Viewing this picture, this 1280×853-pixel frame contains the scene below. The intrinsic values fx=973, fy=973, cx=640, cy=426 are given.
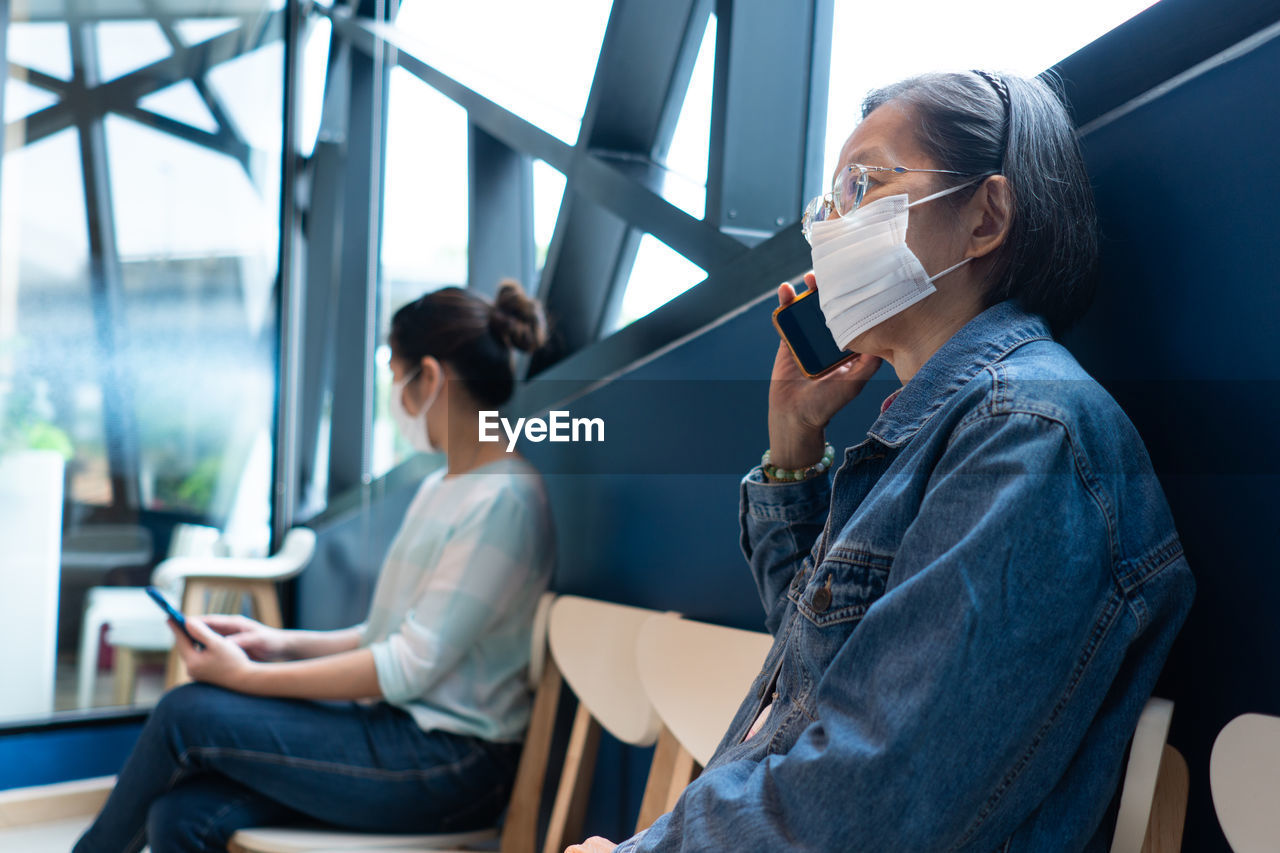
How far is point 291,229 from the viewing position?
3805mm

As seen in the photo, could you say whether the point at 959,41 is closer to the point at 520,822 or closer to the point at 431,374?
the point at 431,374

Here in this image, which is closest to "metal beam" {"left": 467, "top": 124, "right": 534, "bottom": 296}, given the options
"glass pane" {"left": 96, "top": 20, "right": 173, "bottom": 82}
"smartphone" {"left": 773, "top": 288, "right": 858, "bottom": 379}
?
"glass pane" {"left": 96, "top": 20, "right": 173, "bottom": 82}

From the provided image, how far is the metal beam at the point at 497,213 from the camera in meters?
2.86

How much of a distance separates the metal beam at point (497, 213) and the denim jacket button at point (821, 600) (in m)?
2.13

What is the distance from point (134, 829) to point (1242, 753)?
176 centimetres

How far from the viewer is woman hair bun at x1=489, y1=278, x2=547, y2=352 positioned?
2.09 metres

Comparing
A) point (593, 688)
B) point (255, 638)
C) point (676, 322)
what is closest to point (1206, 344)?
point (676, 322)

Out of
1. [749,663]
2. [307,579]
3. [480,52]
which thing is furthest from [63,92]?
[749,663]

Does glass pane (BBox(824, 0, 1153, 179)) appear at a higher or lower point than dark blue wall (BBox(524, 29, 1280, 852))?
higher

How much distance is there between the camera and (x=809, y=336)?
3.91ft

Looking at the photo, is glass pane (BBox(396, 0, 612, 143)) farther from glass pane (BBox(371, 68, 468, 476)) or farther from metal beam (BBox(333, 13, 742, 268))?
glass pane (BBox(371, 68, 468, 476))

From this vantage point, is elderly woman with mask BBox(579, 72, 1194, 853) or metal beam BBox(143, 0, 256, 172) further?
metal beam BBox(143, 0, 256, 172)

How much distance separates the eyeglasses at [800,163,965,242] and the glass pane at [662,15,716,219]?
960 mm

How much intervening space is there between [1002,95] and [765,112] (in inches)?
32.9
